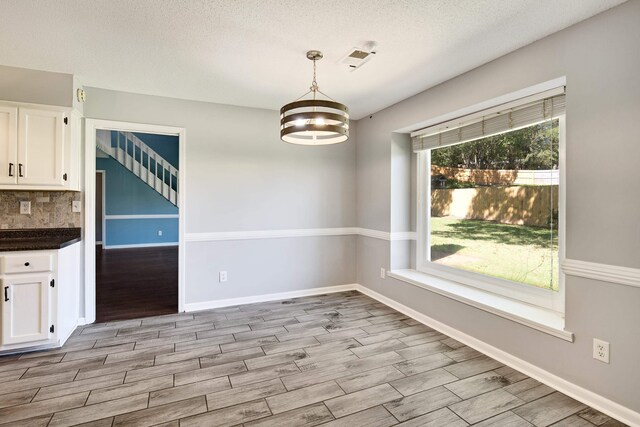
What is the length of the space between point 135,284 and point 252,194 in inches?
97.1

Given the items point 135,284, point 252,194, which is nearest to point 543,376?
point 252,194

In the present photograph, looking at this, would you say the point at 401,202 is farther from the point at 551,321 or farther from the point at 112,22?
the point at 112,22

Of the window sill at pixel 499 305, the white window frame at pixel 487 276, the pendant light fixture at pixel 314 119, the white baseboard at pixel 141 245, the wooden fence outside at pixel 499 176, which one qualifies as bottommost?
the white baseboard at pixel 141 245

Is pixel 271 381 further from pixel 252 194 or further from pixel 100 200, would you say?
pixel 100 200

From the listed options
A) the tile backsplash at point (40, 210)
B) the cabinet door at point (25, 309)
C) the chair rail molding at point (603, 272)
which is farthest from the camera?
the tile backsplash at point (40, 210)

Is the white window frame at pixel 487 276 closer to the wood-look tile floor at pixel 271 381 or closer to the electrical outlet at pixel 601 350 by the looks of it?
the electrical outlet at pixel 601 350

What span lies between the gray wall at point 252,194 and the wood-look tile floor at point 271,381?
843mm

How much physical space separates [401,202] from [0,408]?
3.79m

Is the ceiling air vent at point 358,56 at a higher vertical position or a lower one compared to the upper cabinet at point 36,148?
higher

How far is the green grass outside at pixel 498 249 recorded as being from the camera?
8.73 ft

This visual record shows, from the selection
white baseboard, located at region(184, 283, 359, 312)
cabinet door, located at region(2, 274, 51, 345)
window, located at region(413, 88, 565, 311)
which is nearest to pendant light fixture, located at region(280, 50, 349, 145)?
window, located at region(413, 88, 565, 311)

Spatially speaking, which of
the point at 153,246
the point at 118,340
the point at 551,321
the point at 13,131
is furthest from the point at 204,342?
the point at 153,246

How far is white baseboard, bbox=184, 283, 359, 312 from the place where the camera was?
3.85 m

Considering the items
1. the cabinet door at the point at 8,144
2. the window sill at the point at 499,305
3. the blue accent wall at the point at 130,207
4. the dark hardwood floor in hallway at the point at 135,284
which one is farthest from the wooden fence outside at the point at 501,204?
the blue accent wall at the point at 130,207
